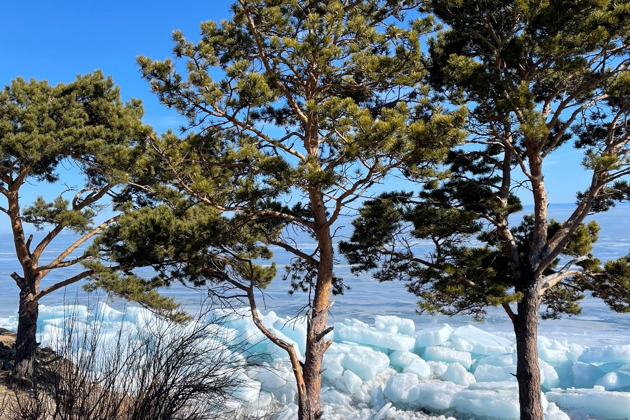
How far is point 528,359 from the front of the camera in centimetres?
730

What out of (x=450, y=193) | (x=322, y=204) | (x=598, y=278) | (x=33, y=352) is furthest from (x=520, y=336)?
(x=33, y=352)

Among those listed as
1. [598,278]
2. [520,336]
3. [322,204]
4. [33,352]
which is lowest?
[33,352]

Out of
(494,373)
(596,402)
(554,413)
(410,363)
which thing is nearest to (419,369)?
(410,363)

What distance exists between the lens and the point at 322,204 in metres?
7.42

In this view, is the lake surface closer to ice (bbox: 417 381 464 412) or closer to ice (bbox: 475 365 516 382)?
ice (bbox: 417 381 464 412)

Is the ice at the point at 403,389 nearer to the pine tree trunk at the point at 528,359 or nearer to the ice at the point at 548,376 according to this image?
the ice at the point at 548,376

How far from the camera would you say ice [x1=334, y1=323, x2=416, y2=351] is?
1400 centimetres

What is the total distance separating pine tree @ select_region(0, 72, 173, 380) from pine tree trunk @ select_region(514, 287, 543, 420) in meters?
6.22

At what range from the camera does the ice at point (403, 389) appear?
37.2 ft

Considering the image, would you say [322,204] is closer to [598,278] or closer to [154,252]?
[154,252]

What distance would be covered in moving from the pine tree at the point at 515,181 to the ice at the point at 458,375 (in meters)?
4.39

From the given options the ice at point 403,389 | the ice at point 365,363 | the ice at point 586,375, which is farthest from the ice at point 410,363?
the ice at point 586,375

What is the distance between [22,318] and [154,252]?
4346 millimetres

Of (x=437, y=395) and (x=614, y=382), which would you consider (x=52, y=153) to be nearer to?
(x=437, y=395)
